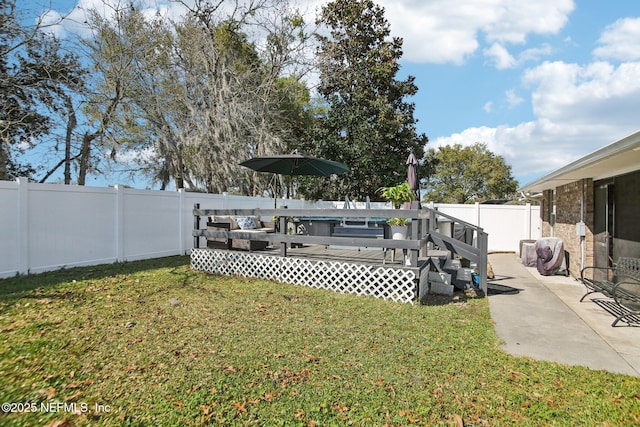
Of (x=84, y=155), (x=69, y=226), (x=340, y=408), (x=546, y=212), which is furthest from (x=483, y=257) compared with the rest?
(x=84, y=155)

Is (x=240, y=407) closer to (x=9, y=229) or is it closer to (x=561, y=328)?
(x=561, y=328)

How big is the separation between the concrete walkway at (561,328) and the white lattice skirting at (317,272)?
152 cm

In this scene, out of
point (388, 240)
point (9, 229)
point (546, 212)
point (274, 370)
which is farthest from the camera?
point (546, 212)

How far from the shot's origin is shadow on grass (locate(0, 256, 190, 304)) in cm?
522

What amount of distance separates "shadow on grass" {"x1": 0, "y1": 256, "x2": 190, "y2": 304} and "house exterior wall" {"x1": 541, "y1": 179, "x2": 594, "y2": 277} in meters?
8.79

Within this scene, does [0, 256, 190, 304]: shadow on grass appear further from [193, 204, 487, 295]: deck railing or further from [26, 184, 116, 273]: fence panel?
[193, 204, 487, 295]: deck railing

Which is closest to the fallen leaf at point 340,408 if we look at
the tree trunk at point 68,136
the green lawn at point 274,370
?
the green lawn at point 274,370

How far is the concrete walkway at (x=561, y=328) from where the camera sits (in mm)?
3562

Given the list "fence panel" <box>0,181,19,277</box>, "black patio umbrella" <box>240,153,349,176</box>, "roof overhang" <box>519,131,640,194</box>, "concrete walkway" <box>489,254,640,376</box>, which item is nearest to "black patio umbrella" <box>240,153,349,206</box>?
"black patio umbrella" <box>240,153,349,176</box>

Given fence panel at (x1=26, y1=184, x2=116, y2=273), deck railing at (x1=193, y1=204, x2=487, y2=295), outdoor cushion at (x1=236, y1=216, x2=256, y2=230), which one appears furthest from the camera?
outdoor cushion at (x1=236, y1=216, x2=256, y2=230)

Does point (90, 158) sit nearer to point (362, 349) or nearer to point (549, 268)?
point (362, 349)

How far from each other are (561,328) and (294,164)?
5.90 m

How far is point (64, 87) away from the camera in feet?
32.3

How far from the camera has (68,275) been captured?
21.0 ft
